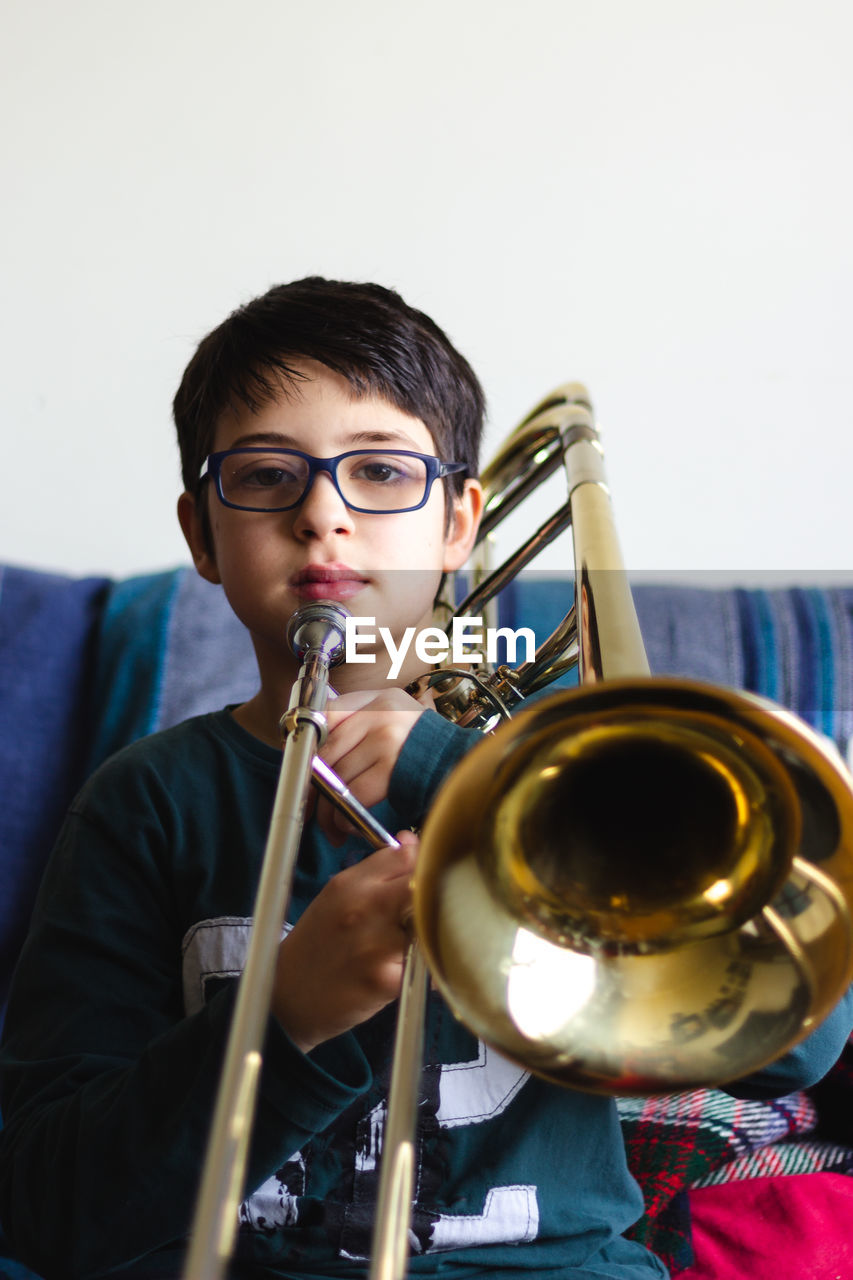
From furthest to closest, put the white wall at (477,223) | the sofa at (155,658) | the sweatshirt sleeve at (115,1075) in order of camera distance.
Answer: the white wall at (477,223)
the sofa at (155,658)
the sweatshirt sleeve at (115,1075)

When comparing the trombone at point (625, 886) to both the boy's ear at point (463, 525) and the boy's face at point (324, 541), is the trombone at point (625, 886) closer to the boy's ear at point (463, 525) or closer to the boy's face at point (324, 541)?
the boy's face at point (324, 541)

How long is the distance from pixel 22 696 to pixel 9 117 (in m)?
0.90

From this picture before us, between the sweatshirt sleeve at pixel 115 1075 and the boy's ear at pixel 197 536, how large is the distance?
23 centimetres

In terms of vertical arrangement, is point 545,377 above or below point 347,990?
above

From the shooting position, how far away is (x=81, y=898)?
0.76 meters

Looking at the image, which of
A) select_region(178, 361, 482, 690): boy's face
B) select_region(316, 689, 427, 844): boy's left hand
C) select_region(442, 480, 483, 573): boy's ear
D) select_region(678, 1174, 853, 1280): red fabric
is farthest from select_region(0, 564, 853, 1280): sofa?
select_region(316, 689, 427, 844): boy's left hand

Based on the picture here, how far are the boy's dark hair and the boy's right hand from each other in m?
0.41

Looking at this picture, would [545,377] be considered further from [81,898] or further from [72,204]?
[81,898]

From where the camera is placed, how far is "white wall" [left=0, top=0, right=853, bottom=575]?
4.91 feet

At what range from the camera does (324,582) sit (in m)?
0.79

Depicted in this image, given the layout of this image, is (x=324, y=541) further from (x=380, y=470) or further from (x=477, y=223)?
(x=477, y=223)

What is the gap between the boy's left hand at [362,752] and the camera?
62cm

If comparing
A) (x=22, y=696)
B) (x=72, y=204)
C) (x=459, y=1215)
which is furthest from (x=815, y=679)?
(x=72, y=204)

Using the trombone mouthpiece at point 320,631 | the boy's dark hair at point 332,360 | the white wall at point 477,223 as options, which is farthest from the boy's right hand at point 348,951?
the white wall at point 477,223
